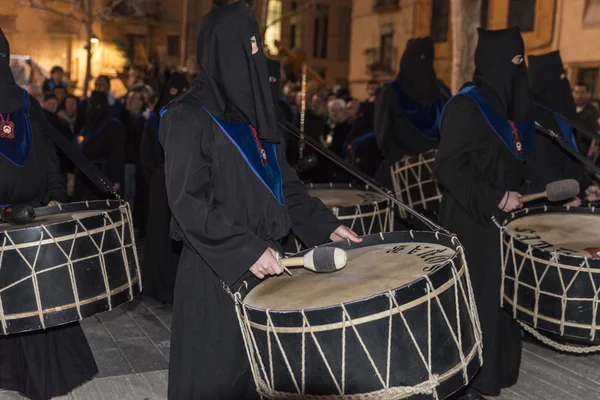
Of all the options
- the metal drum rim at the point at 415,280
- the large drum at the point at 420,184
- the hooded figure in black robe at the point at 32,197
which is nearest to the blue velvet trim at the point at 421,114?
the large drum at the point at 420,184

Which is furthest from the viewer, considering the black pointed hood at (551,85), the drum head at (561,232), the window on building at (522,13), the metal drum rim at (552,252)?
the window on building at (522,13)

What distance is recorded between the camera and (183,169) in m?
3.01

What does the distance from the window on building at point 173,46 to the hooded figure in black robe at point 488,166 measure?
111 feet

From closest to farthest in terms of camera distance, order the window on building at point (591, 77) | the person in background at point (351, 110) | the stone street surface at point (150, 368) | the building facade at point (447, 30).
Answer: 1. the stone street surface at point (150, 368)
2. the person in background at point (351, 110)
3. the window on building at point (591, 77)
4. the building facade at point (447, 30)

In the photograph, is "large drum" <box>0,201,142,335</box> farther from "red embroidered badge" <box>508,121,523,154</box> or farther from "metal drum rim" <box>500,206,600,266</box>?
"red embroidered badge" <box>508,121,523,154</box>

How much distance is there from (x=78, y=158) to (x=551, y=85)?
12.2ft

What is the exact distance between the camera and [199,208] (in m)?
2.99

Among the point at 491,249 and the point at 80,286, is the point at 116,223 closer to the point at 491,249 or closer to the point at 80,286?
the point at 80,286

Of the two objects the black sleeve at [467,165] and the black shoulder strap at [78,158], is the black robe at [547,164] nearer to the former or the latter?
the black sleeve at [467,165]

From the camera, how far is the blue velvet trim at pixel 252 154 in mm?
3129

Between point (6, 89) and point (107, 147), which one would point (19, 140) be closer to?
point (6, 89)

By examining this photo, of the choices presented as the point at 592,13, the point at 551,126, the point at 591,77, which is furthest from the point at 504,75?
the point at 592,13

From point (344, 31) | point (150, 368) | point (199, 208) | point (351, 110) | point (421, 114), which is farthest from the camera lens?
point (344, 31)

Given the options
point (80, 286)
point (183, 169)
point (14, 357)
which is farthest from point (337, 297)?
point (14, 357)
